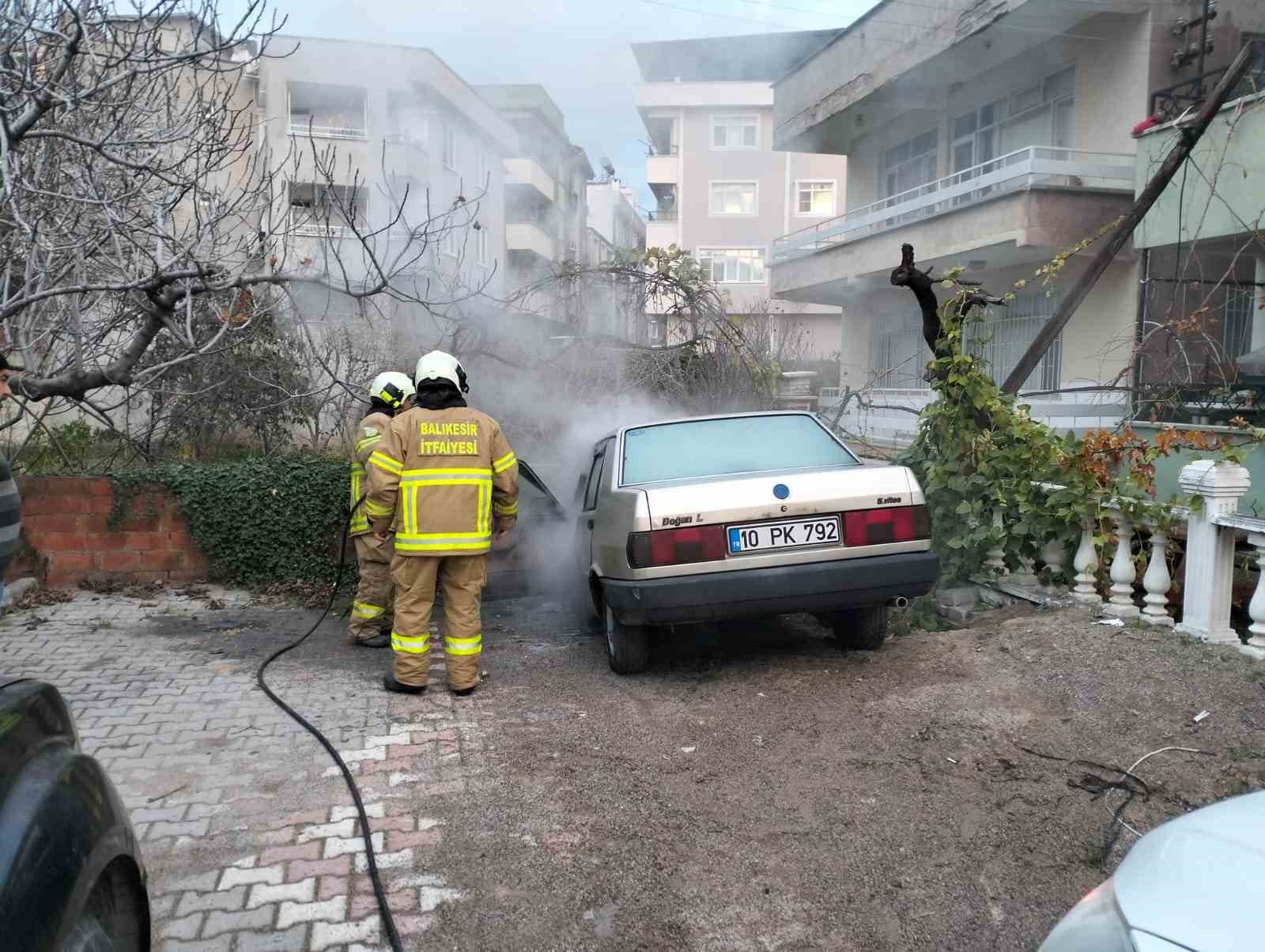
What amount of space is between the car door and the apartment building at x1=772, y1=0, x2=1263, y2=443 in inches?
174

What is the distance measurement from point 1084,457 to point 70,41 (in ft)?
18.2

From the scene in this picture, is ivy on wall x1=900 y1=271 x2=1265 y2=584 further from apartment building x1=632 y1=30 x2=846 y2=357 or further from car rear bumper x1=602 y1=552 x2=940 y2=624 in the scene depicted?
apartment building x1=632 y1=30 x2=846 y2=357

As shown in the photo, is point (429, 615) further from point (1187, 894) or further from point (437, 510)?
point (1187, 894)

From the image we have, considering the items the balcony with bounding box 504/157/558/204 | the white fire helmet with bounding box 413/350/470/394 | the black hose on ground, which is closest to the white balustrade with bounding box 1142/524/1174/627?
A: the white fire helmet with bounding box 413/350/470/394

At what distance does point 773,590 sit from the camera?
4.71 meters

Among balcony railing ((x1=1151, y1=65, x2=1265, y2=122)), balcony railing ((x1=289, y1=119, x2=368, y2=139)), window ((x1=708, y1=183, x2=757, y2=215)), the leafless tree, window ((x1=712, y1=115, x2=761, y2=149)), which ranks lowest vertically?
the leafless tree

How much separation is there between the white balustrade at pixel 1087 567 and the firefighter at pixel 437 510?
3.39 m

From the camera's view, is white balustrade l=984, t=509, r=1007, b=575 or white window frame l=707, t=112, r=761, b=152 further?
white window frame l=707, t=112, r=761, b=152

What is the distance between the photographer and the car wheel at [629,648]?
17.2ft

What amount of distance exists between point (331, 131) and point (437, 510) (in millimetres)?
5877

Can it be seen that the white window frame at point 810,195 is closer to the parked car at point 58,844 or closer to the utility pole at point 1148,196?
the utility pole at point 1148,196

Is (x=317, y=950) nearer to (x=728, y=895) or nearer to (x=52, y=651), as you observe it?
(x=728, y=895)

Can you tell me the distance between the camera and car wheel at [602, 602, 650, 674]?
5.24m

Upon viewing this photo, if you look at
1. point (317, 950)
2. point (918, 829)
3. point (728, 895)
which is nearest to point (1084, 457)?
point (918, 829)
